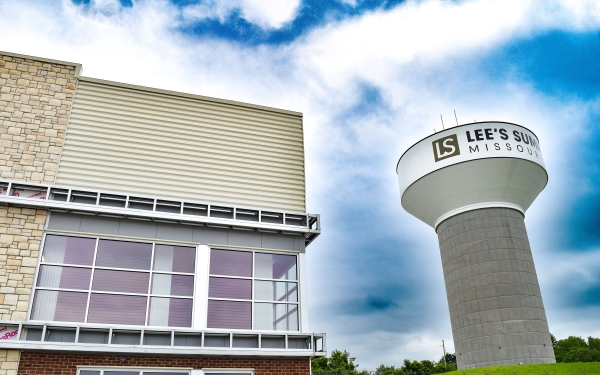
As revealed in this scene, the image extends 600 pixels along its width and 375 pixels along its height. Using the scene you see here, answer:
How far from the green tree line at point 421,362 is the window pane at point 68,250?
27.0 meters

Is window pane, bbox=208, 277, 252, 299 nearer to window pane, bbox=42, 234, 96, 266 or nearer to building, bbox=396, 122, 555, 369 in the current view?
window pane, bbox=42, 234, 96, 266

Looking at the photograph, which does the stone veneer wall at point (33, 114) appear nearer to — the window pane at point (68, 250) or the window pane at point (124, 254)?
the window pane at point (68, 250)

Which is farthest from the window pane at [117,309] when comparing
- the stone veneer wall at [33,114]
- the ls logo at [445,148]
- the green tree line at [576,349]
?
the green tree line at [576,349]

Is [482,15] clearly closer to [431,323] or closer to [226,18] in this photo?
[226,18]

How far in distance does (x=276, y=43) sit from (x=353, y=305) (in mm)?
28072

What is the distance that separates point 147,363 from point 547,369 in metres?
19.0

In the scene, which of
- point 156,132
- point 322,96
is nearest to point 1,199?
point 156,132

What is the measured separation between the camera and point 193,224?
43.2ft

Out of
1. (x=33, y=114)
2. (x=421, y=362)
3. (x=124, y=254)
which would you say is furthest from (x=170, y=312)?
(x=421, y=362)

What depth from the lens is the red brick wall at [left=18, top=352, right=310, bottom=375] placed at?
415 inches

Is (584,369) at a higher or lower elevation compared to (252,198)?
lower

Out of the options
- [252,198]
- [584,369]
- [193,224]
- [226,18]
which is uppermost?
[226,18]

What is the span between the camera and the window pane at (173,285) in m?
12.3

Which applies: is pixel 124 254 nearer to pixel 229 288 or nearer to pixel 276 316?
pixel 229 288
